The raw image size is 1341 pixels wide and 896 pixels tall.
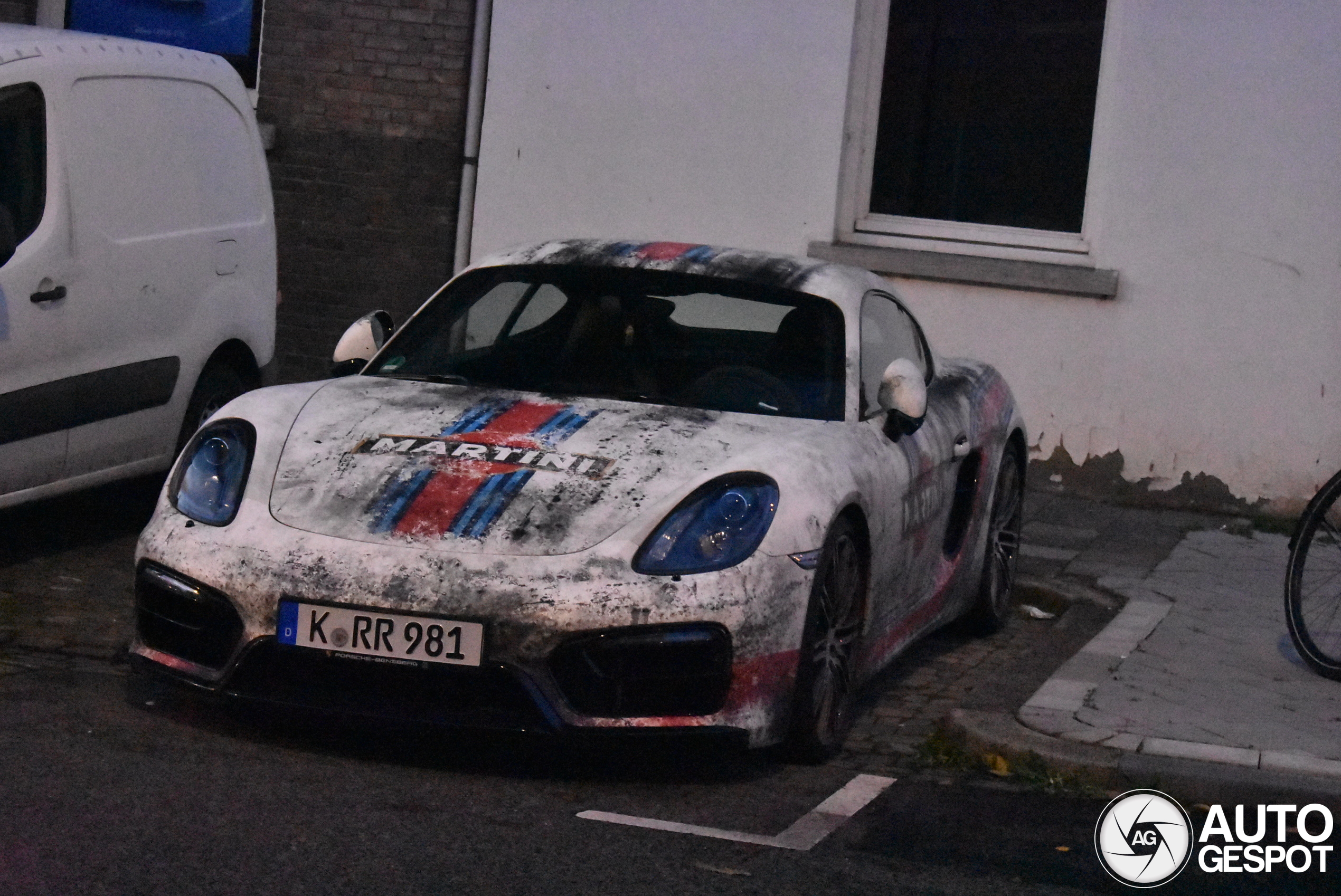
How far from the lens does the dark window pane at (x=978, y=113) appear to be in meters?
10.9

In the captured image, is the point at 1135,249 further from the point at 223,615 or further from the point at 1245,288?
the point at 223,615

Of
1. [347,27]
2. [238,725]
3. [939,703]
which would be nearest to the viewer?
[238,725]

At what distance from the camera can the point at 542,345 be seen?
5926 millimetres

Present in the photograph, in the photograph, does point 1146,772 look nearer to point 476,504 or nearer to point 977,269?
point 476,504

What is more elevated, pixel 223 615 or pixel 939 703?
pixel 223 615

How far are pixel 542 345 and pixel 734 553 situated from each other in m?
1.41

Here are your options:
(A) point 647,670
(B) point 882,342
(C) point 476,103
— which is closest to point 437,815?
(A) point 647,670

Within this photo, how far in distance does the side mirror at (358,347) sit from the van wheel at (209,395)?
1592 millimetres

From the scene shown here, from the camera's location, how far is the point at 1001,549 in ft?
→ 24.2

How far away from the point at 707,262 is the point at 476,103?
536cm

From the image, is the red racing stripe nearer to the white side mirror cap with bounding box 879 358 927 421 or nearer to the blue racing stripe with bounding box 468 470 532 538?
the blue racing stripe with bounding box 468 470 532 538

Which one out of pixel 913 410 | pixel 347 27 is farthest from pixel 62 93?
pixel 347 27

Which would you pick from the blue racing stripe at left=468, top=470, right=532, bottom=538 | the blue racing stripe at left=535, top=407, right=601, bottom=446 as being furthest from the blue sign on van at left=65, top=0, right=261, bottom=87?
the blue racing stripe at left=468, top=470, right=532, bottom=538

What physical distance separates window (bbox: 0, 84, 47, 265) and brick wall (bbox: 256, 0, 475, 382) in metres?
4.61
